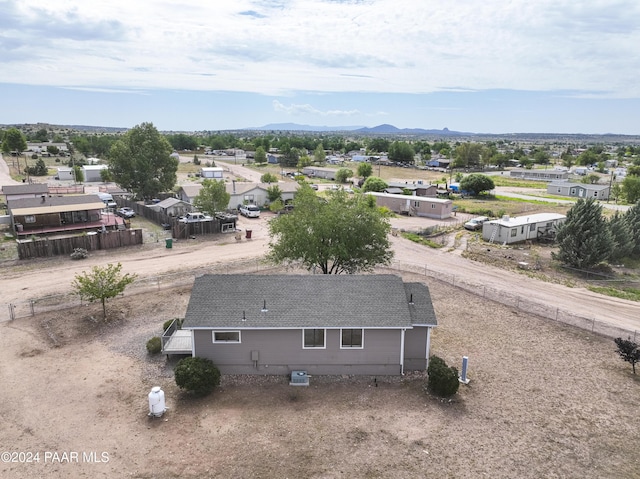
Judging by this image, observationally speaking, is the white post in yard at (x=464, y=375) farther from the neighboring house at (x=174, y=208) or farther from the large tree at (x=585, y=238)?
the neighboring house at (x=174, y=208)

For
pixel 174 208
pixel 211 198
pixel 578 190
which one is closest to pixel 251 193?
pixel 174 208

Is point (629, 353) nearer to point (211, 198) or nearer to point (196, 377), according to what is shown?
point (196, 377)

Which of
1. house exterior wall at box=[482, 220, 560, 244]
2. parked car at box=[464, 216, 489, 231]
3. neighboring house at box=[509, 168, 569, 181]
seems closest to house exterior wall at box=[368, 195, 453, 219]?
parked car at box=[464, 216, 489, 231]

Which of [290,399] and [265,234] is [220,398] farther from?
[265,234]

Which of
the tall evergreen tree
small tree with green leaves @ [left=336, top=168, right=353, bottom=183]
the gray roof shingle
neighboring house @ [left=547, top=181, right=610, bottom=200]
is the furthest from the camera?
small tree with green leaves @ [left=336, top=168, right=353, bottom=183]

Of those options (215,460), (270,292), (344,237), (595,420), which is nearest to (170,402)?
(215,460)

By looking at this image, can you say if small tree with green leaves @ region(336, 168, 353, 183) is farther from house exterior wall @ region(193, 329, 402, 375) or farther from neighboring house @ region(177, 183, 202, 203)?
house exterior wall @ region(193, 329, 402, 375)
